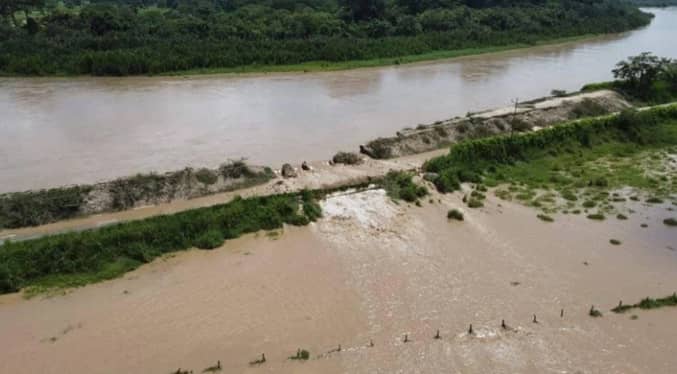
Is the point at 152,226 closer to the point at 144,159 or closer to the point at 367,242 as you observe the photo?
the point at 367,242

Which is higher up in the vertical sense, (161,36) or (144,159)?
(161,36)

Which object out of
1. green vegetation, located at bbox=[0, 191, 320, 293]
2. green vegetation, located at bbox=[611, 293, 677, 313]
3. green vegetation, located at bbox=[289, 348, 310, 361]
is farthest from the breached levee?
green vegetation, located at bbox=[611, 293, 677, 313]

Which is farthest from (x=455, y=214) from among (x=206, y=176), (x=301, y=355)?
(x=206, y=176)

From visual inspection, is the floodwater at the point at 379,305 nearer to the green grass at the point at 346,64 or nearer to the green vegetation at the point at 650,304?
the green vegetation at the point at 650,304

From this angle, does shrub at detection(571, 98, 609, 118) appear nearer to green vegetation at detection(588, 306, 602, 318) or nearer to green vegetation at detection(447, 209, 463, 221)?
Result: green vegetation at detection(447, 209, 463, 221)

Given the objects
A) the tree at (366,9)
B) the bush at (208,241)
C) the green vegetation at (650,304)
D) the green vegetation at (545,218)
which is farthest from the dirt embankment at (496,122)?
the tree at (366,9)

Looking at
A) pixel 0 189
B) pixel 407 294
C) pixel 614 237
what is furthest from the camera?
pixel 0 189

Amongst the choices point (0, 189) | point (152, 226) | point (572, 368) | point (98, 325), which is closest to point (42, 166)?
point (0, 189)
